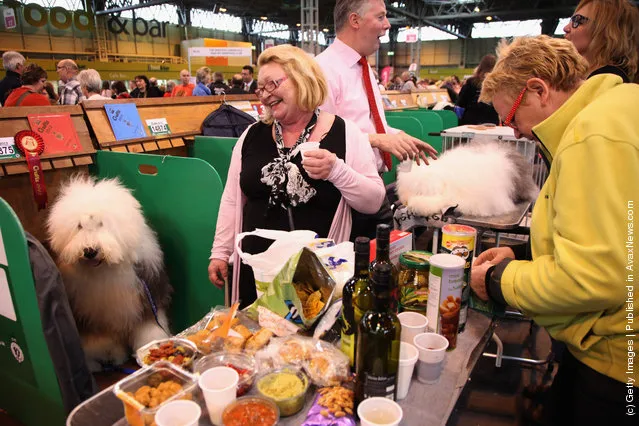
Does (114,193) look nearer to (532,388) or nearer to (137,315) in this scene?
(137,315)

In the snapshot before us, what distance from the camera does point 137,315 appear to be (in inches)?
82.7

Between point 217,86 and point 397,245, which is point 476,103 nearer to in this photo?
point 397,245

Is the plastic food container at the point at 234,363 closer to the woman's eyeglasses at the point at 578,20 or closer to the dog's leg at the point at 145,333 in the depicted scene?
the dog's leg at the point at 145,333

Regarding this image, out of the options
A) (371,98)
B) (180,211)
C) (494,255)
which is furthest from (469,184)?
(180,211)

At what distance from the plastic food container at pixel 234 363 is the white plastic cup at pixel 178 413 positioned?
126 mm

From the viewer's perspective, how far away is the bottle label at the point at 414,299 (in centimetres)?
114

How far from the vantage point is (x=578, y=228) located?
0.87 meters

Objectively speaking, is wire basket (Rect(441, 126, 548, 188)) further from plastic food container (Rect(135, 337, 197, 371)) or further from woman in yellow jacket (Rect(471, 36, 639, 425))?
plastic food container (Rect(135, 337, 197, 371))

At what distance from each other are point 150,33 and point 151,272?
2378cm

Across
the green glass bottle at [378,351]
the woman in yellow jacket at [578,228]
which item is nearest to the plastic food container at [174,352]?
the green glass bottle at [378,351]

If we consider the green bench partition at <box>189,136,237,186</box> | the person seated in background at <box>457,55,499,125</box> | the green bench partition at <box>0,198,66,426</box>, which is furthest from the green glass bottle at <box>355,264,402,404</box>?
the person seated in background at <box>457,55,499,125</box>

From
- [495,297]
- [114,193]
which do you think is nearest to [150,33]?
[114,193]

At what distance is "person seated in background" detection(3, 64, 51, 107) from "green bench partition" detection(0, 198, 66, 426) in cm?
296

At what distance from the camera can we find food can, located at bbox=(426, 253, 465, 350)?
3.37 ft
